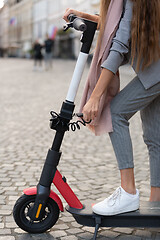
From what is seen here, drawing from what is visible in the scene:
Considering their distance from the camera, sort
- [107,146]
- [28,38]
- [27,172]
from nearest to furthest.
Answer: [27,172] → [107,146] → [28,38]

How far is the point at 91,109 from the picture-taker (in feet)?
7.68

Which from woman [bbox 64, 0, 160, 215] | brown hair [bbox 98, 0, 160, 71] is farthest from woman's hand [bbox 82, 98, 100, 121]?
brown hair [bbox 98, 0, 160, 71]

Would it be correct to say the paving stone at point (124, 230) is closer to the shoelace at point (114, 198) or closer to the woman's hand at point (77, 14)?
the shoelace at point (114, 198)

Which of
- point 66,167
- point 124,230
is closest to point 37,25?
point 66,167

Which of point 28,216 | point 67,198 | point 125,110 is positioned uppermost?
point 125,110

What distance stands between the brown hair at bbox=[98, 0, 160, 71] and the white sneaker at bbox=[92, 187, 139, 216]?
2.34 feet

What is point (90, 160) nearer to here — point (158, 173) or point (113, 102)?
point (158, 173)

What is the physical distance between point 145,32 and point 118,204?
0.95 meters

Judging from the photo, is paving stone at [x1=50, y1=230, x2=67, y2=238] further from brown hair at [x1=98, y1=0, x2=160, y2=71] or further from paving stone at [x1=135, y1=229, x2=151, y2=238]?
brown hair at [x1=98, y1=0, x2=160, y2=71]

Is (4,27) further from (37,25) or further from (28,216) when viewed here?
(28,216)

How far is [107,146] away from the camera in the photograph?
5363 millimetres

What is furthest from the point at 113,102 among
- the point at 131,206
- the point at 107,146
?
the point at 107,146

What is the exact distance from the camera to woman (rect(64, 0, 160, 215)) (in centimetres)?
232

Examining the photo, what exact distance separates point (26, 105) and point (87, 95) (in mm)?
6591
